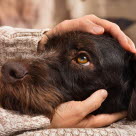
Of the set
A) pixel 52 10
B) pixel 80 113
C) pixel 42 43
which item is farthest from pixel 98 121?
pixel 52 10

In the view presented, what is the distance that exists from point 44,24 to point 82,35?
240cm

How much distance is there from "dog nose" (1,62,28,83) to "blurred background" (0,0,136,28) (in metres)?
2.33

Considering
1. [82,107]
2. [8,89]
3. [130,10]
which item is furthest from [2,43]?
[130,10]

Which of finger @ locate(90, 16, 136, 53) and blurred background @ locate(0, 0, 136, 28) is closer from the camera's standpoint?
finger @ locate(90, 16, 136, 53)

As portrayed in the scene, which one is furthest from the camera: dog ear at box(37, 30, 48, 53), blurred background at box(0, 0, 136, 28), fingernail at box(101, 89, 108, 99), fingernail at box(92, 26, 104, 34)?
blurred background at box(0, 0, 136, 28)

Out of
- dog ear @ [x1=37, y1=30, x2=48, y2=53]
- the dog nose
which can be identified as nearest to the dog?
the dog nose

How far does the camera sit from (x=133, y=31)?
3.19 metres

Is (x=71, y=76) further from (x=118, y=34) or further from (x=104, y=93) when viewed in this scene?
(x=118, y=34)

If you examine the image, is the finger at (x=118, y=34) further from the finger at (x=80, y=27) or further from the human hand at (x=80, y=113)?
the human hand at (x=80, y=113)

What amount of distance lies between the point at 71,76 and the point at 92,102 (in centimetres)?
25

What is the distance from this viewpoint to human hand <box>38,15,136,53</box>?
6.13 ft

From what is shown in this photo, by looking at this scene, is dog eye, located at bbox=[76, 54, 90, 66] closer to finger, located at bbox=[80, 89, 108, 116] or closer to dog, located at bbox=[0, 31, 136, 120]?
dog, located at bbox=[0, 31, 136, 120]

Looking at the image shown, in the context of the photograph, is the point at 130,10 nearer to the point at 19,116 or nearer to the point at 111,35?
the point at 111,35

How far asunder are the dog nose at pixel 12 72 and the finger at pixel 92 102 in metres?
0.45
